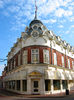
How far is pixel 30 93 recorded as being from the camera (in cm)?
2095

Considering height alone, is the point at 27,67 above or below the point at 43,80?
above

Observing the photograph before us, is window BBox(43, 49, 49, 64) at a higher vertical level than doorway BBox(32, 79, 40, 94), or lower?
higher

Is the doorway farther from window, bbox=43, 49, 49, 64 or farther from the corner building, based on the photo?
window, bbox=43, 49, 49, 64

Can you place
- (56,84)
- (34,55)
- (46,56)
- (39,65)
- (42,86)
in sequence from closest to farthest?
(42,86)
(39,65)
(34,55)
(46,56)
(56,84)

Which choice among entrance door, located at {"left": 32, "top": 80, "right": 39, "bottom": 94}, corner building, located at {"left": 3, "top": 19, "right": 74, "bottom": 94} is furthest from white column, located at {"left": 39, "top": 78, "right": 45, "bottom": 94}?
entrance door, located at {"left": 32, "top": 80, "right": 39, "bottom": 94}

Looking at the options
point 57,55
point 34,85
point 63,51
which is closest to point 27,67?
point 34,85

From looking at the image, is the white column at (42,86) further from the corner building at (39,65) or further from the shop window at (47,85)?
the shop window at (47,85)

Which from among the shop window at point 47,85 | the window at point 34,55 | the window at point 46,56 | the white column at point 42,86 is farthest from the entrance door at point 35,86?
the window at point 46,56

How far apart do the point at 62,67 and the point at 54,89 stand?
18.8ft

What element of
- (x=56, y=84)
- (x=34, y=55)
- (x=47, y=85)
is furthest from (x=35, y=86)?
(x=34, y=55)

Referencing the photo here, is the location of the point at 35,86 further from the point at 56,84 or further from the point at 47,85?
the point at 56,84

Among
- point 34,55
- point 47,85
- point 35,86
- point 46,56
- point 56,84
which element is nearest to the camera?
point 35,86

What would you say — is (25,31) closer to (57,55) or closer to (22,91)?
(57,55)

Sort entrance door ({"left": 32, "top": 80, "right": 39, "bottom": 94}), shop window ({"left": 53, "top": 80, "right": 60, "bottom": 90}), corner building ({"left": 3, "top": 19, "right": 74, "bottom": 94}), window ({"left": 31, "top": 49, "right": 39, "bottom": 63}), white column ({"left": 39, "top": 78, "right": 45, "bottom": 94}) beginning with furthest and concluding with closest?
shop window ({"left": 53, "top": 80, "right": 60, "bottom": 90}), window ({"left": 31, "top": 49, "right": 39, "bottom": 63}), corner building ({"left": 3, "top": 19, "right": 74, "bottom": 94}), entrance door ({"left": 32, "top": 80, "right": 39, "bottom": 94}), white column ({"left": 39, "top": 78, "right": 45, "bottom": 94})
